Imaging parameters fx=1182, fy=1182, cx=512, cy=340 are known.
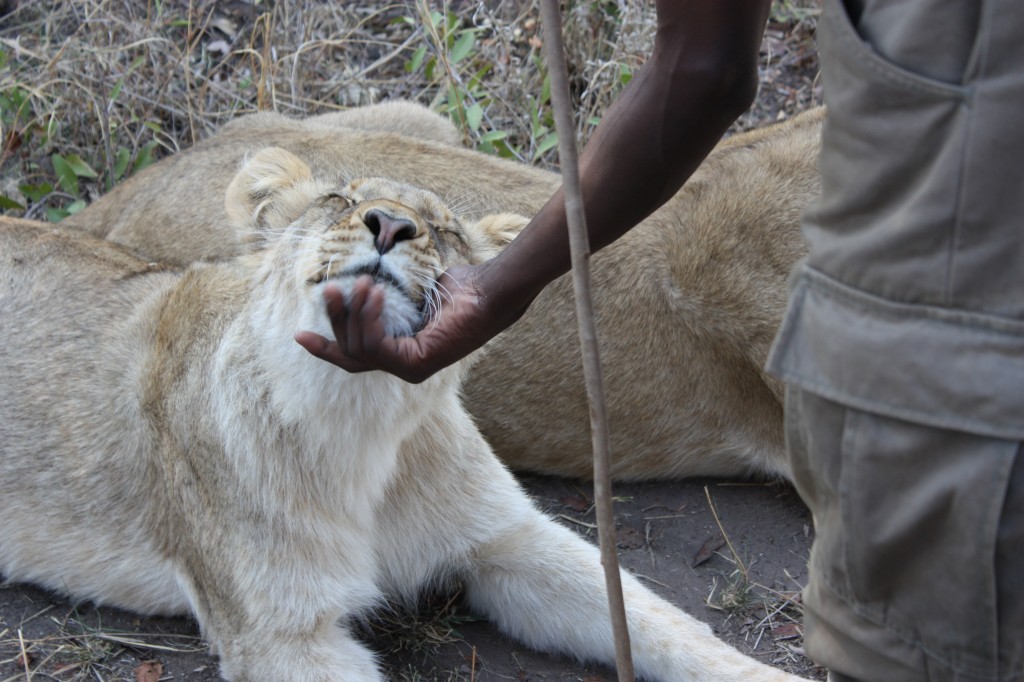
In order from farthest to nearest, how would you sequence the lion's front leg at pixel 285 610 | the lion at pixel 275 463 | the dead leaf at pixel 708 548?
the dead leaf at pixel 708 548, the lion's front leg at pixel 285 610, the lion at pixel 275 463

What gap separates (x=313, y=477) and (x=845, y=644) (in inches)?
65.6

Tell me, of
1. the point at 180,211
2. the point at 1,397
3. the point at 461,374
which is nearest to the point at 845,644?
the point at 461,374

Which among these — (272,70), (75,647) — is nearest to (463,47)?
(272,70)

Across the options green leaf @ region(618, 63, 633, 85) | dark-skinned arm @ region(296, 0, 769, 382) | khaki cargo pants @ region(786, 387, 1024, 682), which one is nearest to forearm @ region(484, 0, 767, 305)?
dark-skinned arm @ region(296, 0, 769, 382)

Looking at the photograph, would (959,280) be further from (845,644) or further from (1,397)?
(1,397)

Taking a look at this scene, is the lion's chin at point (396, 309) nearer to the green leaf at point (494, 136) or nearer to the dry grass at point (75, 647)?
the dry grass at point (75, 647)

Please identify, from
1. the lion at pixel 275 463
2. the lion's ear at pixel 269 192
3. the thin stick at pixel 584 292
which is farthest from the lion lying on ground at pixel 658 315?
the thin stick at pixel 584 292

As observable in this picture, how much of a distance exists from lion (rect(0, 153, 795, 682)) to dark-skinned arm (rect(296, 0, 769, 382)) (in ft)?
0.60

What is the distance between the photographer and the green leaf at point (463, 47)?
5.75 m

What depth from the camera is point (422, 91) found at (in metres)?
6.09

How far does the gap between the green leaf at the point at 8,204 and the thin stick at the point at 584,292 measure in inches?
169

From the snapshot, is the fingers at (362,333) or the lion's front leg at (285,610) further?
the lion's front leg at (285,610)

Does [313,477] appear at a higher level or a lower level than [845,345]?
lower

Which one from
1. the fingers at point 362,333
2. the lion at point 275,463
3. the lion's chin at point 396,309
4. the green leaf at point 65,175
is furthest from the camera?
the green leaf at point 65,175
